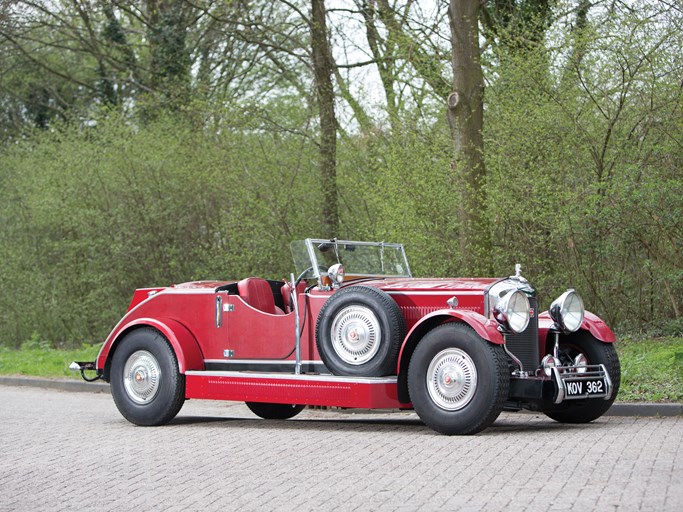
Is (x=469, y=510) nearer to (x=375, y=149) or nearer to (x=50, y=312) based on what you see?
(x=375, y=149)

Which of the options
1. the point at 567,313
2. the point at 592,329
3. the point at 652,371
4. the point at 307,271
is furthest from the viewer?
the point at 652,371

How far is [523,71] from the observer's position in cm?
1498

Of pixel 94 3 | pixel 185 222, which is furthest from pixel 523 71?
pixel 94 3

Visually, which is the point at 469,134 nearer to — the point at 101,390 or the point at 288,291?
the point at 288,291

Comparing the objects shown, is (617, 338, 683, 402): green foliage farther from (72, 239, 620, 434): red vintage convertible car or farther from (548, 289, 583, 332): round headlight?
(548, 289, 583, 332): round headlight

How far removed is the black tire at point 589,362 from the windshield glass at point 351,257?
6.70 feet

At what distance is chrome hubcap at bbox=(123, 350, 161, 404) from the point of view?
10656mm

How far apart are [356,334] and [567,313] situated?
189 centimetres

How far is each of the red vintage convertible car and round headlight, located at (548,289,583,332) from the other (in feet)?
0.04

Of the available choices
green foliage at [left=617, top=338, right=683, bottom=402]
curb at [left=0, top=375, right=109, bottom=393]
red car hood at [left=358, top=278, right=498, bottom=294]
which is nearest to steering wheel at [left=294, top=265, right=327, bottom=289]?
red car hood at [left=358, top=278, right=498, bottom=294]

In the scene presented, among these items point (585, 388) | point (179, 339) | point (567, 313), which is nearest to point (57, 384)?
point (179, 339)

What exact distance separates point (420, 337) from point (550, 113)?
6.34 metres

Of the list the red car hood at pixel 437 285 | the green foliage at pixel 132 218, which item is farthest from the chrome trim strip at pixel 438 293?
the green foliage at pixel 132 218

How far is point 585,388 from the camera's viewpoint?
9.32m
